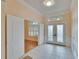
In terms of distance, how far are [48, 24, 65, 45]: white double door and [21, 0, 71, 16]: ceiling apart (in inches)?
45.0

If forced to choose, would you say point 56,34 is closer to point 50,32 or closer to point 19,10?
point 50,32

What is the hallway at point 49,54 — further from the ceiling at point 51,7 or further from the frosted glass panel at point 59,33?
the ceiling at point 51,7

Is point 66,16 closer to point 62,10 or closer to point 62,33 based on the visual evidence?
point 62,10

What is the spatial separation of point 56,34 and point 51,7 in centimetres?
Answer: 227

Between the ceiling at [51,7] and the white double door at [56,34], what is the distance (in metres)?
1.14

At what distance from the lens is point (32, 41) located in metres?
6.25

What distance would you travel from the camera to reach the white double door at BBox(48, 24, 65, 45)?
6.27 meters

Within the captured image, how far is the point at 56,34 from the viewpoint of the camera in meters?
6.62

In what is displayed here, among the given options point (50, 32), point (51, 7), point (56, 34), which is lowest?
point (56, 34)

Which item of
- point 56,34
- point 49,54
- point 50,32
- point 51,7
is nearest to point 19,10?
point 51,7

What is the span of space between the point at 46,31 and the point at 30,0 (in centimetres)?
340

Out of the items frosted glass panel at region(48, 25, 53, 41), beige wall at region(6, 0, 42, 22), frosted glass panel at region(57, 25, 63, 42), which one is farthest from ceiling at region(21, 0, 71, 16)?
frosted glass panel at region(57, 25, 63, 42)

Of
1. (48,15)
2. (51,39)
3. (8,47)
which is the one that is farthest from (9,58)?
(48,15)

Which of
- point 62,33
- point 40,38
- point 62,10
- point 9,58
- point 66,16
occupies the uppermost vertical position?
point 62,10
